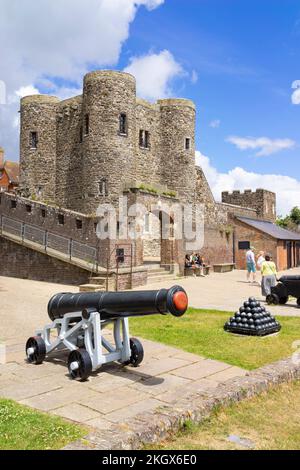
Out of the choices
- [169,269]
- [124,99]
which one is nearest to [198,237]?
[169,269]

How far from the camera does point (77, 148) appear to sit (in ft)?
99.8

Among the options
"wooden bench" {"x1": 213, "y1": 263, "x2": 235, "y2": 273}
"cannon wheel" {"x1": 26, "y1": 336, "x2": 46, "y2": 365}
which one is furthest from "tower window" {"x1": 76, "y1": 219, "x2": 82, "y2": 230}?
"cannon wheel" {"x1": 26, "y1": 336, "x2": 46, "y2": 365}

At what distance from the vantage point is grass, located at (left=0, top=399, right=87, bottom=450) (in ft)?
13.5

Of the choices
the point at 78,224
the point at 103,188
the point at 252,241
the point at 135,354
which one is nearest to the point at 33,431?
the point at 135,354

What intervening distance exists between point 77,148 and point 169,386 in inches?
1024

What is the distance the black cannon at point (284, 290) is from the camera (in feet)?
43.1

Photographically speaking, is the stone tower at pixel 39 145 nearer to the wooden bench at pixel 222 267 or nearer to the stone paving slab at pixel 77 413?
the wooden bench at pixel 222 267

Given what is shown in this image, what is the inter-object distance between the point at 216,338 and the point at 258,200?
3490 centimetres

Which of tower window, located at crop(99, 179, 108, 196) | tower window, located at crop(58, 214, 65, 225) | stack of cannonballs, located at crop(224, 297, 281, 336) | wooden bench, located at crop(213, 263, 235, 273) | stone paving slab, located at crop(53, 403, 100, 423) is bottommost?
stone paving slab, located at crop(53, 403, 100, 423)

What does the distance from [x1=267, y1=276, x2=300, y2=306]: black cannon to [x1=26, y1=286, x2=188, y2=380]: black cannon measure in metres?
7.51

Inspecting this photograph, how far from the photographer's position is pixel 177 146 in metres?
32.3

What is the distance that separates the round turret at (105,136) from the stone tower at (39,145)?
14.0ft

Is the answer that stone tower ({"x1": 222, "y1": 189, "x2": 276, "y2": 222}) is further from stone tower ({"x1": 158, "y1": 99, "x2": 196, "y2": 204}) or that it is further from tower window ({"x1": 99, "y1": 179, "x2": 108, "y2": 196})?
tower window ({"x1": 99, "y1": 179, "x2": 108, "y2": 196})

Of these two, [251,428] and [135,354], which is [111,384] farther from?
[251,428]
